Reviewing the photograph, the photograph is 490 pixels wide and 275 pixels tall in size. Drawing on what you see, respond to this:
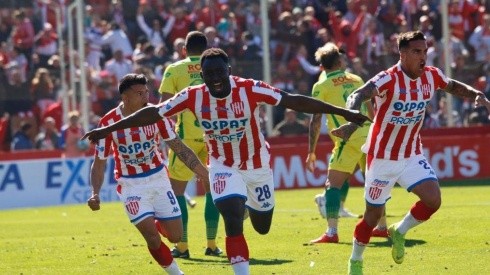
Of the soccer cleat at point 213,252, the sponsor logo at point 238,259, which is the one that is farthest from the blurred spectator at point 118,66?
the sponsor logo at point 238,259

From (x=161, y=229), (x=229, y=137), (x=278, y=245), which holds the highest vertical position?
(x=229, y=137)

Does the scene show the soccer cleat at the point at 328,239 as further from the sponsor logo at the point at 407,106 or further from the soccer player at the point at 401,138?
the sponsor logo at the point at 407,106

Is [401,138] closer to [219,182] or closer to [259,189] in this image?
[259,189]

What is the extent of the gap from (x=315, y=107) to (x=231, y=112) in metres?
0.86

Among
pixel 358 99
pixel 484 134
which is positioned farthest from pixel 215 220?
pixel 484 134

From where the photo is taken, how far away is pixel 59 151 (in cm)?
2684

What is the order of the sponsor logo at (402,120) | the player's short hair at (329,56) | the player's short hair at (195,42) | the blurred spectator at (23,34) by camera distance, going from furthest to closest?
the blurred spectator at (23,34) → the player's short hair at (329,56) → the player's short hair at (195,42) → the sponsor logo at (402,120)

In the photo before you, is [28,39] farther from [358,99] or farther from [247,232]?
[358,99]

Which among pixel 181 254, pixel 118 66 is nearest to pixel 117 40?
pixel 118 66

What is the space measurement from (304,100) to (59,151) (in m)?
16.7

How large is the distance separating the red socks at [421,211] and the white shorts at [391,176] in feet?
0.87

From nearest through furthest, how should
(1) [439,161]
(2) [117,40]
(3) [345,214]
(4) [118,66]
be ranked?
(3) [345,214] → (1) [439,161] → (4) [118,66] → (2) [117,40]

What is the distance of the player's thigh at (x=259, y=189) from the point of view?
38.1 feet

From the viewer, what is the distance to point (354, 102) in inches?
438
